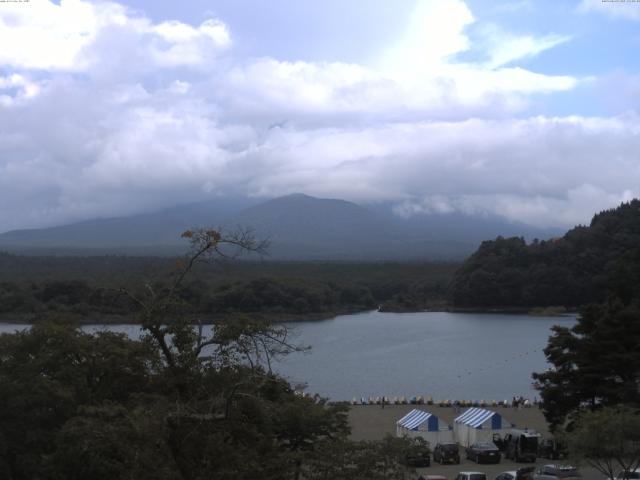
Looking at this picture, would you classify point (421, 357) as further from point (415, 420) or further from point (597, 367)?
point (597, 367)

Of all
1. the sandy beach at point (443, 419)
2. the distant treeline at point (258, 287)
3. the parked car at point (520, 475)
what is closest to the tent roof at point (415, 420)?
the sandy beach at point (443, 419)

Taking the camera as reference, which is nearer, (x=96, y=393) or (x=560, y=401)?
(x=96, y=393)

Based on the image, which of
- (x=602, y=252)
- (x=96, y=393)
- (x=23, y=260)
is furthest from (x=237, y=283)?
(x=96, y=393)

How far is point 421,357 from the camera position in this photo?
30797 mm

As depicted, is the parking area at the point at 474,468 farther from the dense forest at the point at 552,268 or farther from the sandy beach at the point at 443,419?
the dense forest at the point at 552,268

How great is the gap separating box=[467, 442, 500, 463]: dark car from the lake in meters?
7.24

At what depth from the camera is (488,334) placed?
38812mm

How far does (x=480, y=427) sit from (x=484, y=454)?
1.24 m

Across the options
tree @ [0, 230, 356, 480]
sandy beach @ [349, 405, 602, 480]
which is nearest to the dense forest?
sandy beach @ [349, 405, 602, 480]

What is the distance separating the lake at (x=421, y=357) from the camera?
78.7ft

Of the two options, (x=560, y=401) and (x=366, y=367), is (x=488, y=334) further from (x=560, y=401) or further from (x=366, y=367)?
(x=560, y=401)

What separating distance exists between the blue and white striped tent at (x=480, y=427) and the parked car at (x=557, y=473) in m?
3.59

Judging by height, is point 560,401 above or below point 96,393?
below

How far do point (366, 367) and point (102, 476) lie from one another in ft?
73.9
